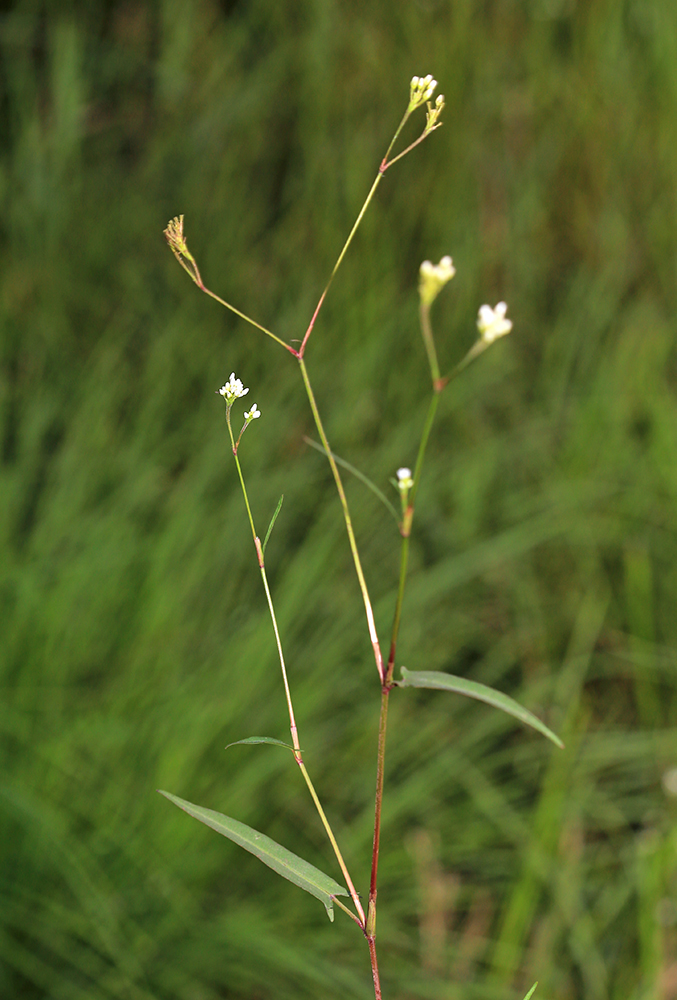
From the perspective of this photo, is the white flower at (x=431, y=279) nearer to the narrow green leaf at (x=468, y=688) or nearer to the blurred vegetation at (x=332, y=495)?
the narrow green leaf at (x=468, y=688)

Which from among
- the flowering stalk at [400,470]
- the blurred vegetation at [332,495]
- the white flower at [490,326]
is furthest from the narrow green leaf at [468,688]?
the blurred vegetation at [332,495]

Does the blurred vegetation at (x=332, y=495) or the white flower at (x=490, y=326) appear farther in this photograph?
the blurred vegetation at (x=332, y=495)

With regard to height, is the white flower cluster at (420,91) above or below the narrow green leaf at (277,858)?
above

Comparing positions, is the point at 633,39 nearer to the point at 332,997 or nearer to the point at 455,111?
the point at 455,111

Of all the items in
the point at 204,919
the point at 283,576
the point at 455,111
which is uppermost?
the point at 455,111

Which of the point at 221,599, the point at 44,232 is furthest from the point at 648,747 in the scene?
the point at 44,232
